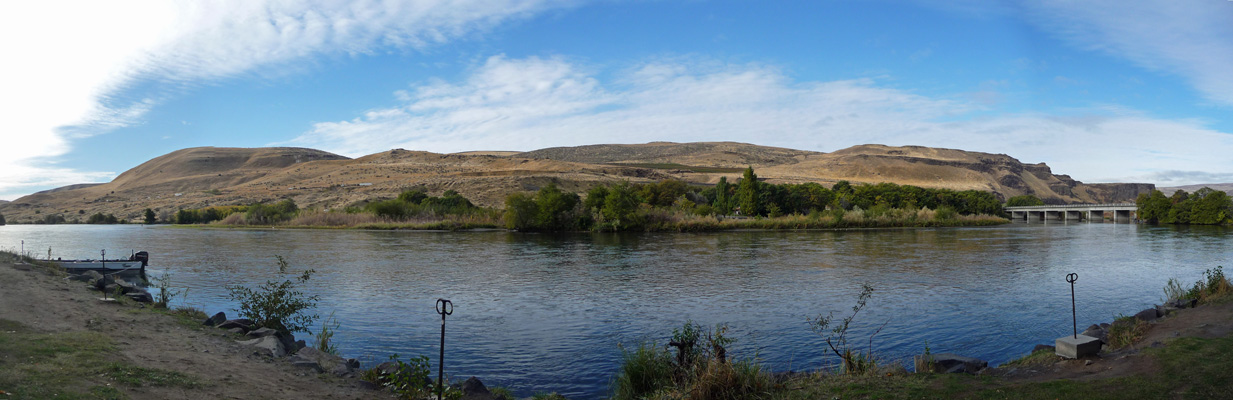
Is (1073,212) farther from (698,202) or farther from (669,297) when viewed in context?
(669,297)

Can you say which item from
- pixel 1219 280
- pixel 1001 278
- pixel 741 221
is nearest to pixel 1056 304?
pixel 1219 280

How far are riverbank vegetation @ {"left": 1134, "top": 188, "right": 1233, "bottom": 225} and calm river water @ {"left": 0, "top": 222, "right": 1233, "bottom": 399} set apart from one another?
52.6 metres

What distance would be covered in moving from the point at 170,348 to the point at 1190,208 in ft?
337

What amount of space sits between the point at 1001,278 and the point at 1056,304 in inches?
227

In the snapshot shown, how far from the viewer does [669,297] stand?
1852cm

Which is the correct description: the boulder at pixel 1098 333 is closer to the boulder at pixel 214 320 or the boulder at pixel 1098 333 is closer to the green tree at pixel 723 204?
the boulder at pixel 214 320

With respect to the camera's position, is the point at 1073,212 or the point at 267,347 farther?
the point at 1073,212

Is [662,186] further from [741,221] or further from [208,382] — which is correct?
[208,382]

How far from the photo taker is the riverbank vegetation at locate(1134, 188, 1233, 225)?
244ft

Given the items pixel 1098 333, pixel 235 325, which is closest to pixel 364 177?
pixel 235 325

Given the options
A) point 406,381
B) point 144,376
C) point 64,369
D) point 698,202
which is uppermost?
point 698,202

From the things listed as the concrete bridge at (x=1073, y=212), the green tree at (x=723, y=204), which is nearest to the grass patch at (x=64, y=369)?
the green tree at (x=723, y=204)

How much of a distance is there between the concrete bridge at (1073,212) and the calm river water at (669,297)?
89.8 m

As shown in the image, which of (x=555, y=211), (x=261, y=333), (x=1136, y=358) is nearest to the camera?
(x=1136, y=358)
